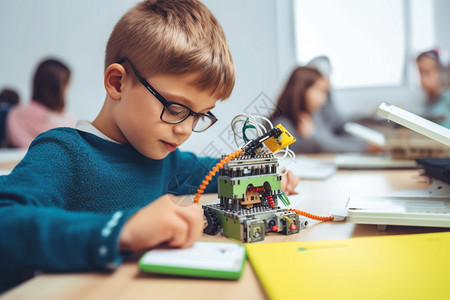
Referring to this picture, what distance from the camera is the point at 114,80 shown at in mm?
760

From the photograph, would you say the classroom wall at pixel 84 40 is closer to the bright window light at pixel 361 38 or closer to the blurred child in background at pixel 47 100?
the blurred child in background at pixel 47 100

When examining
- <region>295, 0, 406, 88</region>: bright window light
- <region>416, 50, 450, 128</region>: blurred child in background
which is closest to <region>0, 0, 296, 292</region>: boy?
<region>295, 0, 406, 88</region>: bright window light

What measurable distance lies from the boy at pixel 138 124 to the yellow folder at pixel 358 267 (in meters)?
0.13

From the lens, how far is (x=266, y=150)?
627mm

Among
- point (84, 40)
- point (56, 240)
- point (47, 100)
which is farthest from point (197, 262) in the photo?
point (84, 40)

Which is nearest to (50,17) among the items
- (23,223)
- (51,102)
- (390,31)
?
(51,102)

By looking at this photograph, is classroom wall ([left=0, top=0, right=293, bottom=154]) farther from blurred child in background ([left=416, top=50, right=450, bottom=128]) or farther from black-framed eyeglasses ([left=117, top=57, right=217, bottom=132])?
blurred child in background ([left=416, top=50, right=450, bottom=128])

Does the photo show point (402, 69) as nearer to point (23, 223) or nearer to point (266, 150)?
point (266, 150)

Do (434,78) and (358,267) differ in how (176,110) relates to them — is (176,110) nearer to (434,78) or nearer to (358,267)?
(358,267)

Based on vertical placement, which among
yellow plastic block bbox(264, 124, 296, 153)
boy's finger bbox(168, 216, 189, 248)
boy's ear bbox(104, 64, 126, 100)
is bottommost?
boy's finger bbox(168, 216, 189, 248)

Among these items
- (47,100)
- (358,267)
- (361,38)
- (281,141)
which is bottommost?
(358,267)

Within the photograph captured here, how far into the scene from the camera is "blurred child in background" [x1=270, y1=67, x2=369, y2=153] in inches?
110

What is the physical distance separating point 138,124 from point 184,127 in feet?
0.32

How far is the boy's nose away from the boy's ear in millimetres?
150
